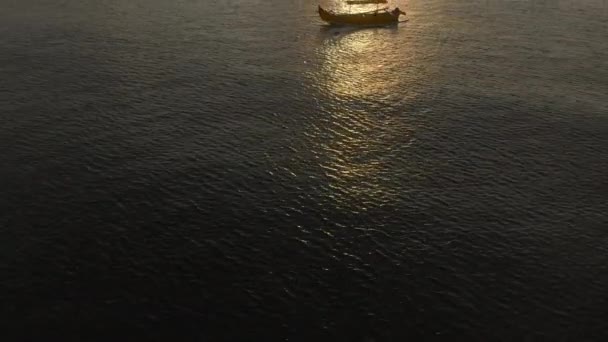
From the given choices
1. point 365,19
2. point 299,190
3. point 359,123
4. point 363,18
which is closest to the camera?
point 299,190

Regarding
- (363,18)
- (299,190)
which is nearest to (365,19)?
(363,18)

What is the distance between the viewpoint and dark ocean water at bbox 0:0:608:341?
2564 inches

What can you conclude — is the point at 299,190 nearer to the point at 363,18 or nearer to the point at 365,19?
the point at 363,18

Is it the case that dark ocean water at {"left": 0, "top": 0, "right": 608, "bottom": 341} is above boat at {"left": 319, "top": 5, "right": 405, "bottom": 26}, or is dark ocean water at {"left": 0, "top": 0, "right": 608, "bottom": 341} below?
below

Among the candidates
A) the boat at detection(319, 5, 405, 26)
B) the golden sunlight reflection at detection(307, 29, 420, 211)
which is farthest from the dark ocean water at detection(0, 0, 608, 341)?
the boat at detection(319, 5, 405, 26)

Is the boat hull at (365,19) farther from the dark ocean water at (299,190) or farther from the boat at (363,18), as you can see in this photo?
the dark ocean water at (299,190)

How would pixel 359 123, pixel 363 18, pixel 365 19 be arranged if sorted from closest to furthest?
pixel 359 123 < pixel 363 18 < pixel 365 19

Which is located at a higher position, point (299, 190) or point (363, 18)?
point (363, 18)

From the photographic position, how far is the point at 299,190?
294ft

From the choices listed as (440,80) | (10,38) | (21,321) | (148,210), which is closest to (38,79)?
(10,38)

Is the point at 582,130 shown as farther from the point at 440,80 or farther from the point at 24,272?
the point at 24,272

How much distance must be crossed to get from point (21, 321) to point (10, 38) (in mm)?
115936

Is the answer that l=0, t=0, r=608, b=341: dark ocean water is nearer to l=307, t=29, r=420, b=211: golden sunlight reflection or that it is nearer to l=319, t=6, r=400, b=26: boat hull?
l=307, t=29, r=420, b=211: golden sunlight reflection

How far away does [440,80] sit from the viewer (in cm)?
13612
